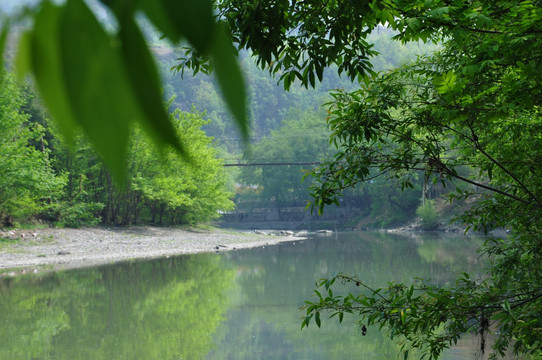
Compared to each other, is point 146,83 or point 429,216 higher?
point 429,216

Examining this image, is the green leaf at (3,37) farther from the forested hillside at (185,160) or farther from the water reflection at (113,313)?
the water reflection at (113,313)

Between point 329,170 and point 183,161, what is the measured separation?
14.5 feet

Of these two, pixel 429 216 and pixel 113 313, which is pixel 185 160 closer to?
pixel 113 313

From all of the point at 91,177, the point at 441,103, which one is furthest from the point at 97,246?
the point at 91,177

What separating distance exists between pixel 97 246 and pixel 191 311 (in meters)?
12.3

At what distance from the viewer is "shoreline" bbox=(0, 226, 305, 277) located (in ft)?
64.7

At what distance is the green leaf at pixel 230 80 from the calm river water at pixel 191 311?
4.93 meters

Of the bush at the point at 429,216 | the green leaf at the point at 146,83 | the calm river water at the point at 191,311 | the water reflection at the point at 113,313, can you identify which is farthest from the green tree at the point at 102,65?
the bush at the point at 429,216

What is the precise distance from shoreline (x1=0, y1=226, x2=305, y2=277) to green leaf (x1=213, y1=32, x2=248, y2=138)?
1849 cm

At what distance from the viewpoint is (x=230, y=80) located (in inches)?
13.3

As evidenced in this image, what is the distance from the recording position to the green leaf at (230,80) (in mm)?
336

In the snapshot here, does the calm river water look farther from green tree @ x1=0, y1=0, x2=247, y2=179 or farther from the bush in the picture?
the bush

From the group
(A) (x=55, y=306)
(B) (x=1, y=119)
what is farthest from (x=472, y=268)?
(B) (x=1, y=119)

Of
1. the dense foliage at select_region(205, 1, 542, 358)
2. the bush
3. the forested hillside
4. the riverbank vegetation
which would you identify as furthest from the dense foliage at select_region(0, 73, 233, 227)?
the bush
